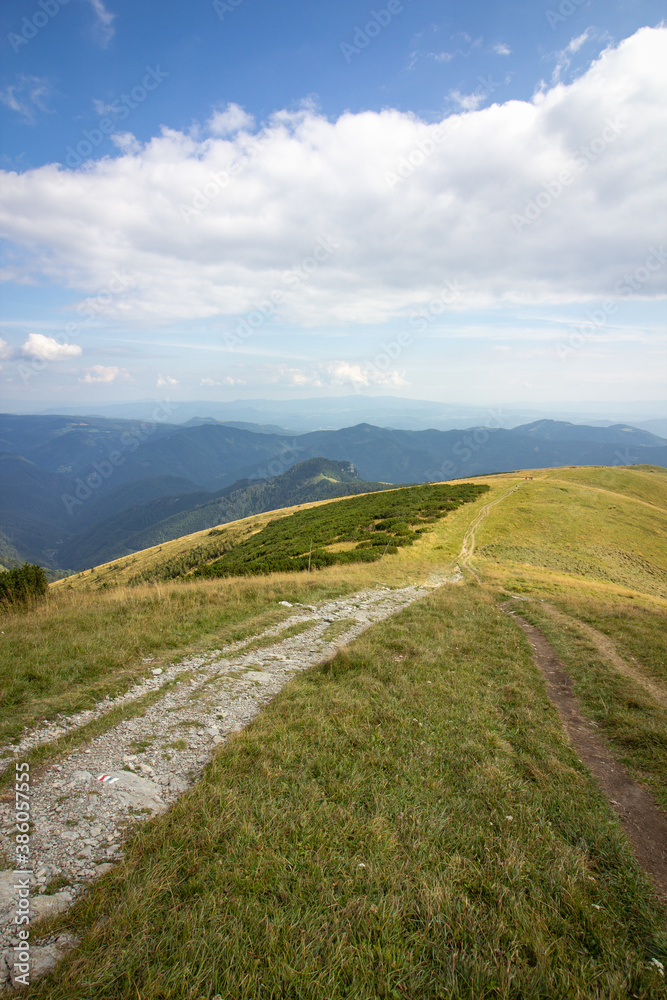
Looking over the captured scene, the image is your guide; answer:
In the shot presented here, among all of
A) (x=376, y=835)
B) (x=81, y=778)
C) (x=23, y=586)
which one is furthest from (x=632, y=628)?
(x=23, y=586)

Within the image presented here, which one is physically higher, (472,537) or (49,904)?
(49,904)

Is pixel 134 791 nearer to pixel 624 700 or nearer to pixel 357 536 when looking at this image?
pixel 624 700

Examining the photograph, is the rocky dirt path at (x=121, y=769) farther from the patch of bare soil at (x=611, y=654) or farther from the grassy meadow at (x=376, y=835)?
the patch of bare soil at (x=611, y=654)

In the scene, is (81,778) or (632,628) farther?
(632,628)

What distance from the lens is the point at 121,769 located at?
571cm

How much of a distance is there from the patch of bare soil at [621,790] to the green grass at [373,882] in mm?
250

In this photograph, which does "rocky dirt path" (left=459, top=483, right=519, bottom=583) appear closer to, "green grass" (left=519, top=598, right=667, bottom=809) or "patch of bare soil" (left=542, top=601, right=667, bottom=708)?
"patch of bare soil" (left=542, top=601, right=667, bottom=708)

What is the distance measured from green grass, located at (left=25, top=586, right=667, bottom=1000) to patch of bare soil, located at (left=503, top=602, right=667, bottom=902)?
250 mm

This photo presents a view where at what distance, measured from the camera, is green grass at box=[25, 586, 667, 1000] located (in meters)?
3.30

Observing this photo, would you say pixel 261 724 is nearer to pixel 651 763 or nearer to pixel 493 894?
pixel 493 894

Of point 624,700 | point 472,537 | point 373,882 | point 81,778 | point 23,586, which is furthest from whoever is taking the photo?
point 472,537

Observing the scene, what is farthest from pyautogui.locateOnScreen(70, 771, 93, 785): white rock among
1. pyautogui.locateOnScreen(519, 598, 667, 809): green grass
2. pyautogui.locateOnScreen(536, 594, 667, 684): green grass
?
pyautogui.locateOnScreen(536, 594, 667, 684): green grass

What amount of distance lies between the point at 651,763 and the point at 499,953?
5278 mm

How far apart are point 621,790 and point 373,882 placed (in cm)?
473
